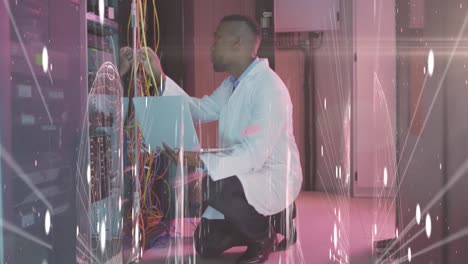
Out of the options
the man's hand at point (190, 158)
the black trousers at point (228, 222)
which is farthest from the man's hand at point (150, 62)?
the black trousers at point (228, 222)

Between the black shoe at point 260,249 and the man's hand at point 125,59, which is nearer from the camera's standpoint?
the black shoe at point 260,249

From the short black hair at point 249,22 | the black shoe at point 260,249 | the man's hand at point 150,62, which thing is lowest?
the black shoe at point 260,249

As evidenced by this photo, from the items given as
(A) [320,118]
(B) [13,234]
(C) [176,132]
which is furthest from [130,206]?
(A) [320,118]

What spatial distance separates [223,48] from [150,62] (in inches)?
11.3

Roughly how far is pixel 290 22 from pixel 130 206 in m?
0.90

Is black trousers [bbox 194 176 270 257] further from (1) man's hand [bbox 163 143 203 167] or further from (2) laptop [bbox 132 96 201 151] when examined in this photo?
(2) laptop [bbox 132 96 201 151]

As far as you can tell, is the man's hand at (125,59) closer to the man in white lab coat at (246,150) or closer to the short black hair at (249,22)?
the man in white lab coat at (246,150)

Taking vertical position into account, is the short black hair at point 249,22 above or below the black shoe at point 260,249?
above

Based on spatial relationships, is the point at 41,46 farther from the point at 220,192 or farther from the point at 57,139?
the point at 220,192

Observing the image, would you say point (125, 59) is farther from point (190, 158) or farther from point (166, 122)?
point (190, 158)

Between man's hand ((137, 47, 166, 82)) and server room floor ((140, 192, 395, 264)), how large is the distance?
561 mm

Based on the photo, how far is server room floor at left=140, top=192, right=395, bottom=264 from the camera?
1.82 metres

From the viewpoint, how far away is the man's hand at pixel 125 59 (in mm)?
1936

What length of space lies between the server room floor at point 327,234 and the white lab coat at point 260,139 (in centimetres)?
10
